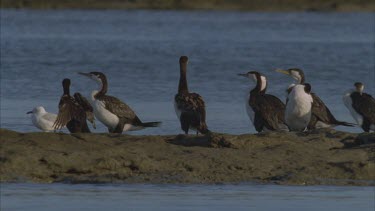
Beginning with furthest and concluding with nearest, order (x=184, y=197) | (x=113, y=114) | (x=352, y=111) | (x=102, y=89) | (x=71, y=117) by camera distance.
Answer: (x=352, y=111), (x=102, y=89), (x=113, y=114), (x=71, y=117), (x=184, y=197)

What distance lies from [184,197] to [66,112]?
4.46 meters

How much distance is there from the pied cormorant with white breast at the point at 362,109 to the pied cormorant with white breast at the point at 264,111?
1005 millimetres

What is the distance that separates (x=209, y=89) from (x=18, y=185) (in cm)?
1292

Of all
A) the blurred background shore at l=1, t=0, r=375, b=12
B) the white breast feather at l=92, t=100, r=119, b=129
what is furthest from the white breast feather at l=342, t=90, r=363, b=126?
the blurred background shore at l=1, t=0, r=375, b=12

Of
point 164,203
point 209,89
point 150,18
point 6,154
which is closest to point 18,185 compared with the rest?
point 6,154

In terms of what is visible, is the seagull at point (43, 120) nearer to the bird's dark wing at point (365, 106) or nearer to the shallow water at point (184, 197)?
the shallow water at point (184, 197)

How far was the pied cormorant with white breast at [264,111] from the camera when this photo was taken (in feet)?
57.8

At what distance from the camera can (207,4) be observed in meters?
70.6

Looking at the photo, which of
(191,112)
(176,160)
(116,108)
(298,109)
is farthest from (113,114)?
(176,160)

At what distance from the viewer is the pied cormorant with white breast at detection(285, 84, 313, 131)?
57.5 ft

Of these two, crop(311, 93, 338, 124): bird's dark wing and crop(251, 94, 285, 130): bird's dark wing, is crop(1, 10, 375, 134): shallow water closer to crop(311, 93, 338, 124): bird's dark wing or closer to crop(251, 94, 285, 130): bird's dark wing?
crop(251, 94, 285, 130): bird's dark wing

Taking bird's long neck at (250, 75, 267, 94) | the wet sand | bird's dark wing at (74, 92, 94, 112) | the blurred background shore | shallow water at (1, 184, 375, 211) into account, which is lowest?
the blurred background shore

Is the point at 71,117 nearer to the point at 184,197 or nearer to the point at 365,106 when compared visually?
the point at 365,106

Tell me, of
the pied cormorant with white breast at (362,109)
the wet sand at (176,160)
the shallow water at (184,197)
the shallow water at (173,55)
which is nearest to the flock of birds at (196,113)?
the pied cormorant with white breast at (362,109)
